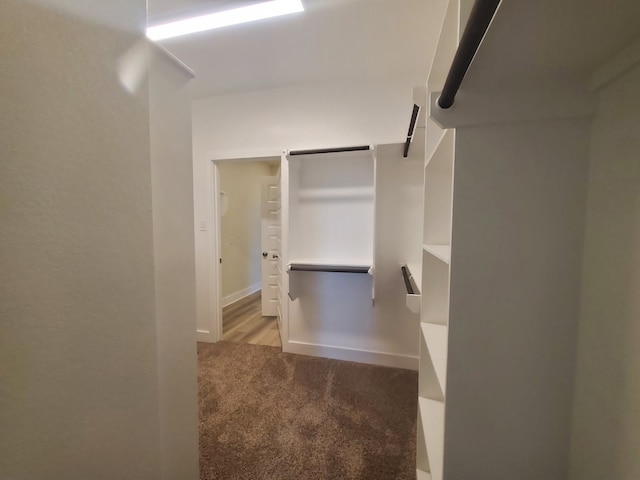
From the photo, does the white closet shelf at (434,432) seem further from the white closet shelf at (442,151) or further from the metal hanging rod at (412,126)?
the metal hanging rod at (412,126)

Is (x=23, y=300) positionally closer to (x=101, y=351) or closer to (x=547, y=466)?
(x=101, y=351)

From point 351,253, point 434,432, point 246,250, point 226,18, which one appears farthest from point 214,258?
point 434,432

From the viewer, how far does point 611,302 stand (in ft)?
1.96

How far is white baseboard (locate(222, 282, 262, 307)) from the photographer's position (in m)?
4.16

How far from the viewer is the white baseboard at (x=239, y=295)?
4164mm

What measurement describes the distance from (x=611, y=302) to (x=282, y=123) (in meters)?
2.58

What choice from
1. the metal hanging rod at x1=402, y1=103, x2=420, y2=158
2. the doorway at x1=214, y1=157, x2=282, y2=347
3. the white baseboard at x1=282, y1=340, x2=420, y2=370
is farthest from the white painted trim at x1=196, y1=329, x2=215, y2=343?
the metal hanging rod at x1=402, y1=103, x2=420, y2=158

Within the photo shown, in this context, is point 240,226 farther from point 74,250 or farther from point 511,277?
point 511,277

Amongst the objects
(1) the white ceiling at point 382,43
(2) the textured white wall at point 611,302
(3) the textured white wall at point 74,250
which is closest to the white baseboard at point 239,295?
(1) the white ceiling at point 382,43

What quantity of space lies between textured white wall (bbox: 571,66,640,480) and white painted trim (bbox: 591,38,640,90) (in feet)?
0.06

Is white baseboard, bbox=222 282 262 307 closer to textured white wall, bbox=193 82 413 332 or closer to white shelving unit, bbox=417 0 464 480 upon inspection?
textured white wall, bbox=193 82 413 332

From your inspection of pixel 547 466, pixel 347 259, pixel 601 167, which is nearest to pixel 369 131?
pixel 347 259

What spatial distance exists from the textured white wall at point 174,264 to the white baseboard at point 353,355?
61.8 inches

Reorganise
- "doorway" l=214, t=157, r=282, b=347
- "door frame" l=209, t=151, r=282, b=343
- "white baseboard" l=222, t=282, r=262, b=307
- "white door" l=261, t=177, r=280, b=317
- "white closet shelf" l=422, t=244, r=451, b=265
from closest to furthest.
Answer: "white closet shelf" l=422, t=244, r=451, b=265
"door frame" l=209, t=151, r=282, b=343
"doorway" l=214, t=157, r=282, b=347
"white door" l=261, t=177, r=280, b=317
"white baseboard" l=222, t=282, r=262, b=307
